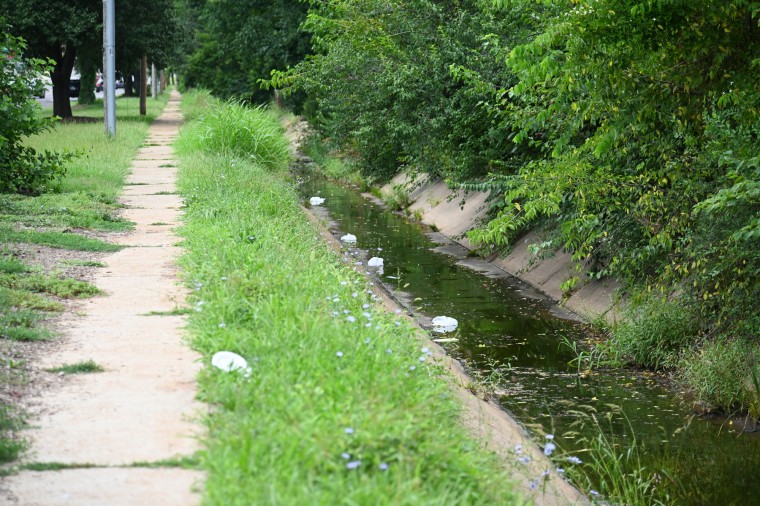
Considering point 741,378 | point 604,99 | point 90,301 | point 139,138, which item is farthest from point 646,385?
point 139,138

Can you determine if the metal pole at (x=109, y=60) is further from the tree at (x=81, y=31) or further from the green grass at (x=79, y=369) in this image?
the green grass at (x=79, y=369)

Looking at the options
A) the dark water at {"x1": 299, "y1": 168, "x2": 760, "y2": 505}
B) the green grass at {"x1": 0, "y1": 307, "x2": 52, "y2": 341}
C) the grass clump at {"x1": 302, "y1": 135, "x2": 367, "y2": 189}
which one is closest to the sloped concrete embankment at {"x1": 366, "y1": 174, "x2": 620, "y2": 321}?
the dark water at {"x1": 299, "y1": 168, "x2": 760, "y2": 505}

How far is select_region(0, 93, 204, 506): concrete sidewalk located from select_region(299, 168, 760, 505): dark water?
7.70 ft

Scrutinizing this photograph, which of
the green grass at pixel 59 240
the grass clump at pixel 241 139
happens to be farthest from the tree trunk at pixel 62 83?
the green grass at pixel 59 240

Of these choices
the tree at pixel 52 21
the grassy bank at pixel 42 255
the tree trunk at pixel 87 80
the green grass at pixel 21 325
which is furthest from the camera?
the tree trunk at pixel 87 80

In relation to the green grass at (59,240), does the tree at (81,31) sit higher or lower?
higher

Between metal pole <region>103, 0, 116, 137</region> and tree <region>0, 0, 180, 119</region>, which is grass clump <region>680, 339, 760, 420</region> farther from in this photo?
tree <region>0, 0, 180, 119</region>

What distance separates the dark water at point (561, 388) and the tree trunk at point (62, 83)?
70.1ft

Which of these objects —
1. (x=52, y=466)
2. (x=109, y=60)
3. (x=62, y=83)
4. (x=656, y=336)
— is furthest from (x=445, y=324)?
(x=62, y=83)

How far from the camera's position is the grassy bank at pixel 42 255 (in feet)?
16.8

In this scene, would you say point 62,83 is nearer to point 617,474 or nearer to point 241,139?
point 241,139

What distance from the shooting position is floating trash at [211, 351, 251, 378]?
484cm

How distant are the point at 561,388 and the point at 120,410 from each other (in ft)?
15.4

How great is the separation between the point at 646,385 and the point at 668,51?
2.77 m
